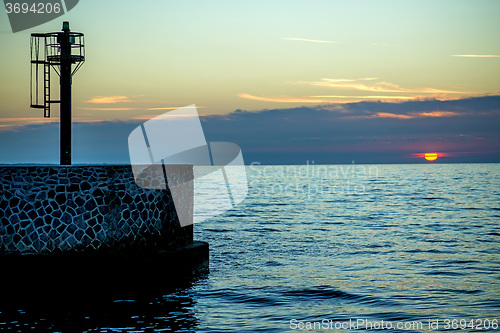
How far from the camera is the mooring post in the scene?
20922mm

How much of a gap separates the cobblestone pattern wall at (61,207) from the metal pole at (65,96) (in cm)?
795

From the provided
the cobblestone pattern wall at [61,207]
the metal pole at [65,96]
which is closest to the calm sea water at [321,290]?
the cobblestone pattern wall at [61,207]

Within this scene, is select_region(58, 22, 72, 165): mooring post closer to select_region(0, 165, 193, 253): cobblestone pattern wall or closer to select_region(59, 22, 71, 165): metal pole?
select_region(59, 22, 71, 165): metal pole

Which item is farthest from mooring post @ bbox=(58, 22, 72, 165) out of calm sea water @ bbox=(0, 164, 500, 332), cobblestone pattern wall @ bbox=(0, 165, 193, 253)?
cobblestone pattern wall @ bbox=(0, 165, 193, 253)

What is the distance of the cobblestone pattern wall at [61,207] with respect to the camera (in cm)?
1306

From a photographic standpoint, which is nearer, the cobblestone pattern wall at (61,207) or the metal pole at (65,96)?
the cobblestone pattern wall at (61,207)

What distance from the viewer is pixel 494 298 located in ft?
44.0

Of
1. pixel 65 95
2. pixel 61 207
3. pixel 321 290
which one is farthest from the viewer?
pixel 65 95

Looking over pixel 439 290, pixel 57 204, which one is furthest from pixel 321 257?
pixel 57 204

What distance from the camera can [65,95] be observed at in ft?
68.8

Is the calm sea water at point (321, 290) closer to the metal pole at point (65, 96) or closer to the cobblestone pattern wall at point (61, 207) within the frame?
A: the cobblestone pattern wall at point (61, 207)

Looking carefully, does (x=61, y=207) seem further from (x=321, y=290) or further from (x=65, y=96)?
(x=65, y=96)

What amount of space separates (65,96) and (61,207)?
29.6 feet

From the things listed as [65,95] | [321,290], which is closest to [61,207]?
[321,290]
